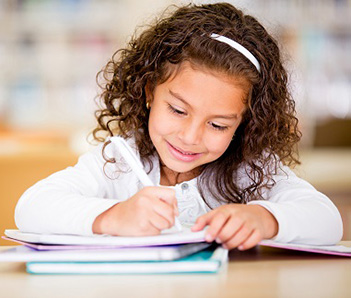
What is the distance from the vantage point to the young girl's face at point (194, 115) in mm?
1054

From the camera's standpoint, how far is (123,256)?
672 millimetres

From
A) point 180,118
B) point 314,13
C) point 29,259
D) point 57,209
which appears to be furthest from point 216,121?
point 314,13

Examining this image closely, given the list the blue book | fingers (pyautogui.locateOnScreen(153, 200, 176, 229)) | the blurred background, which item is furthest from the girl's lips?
the blurred background

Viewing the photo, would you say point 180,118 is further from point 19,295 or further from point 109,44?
point 109,44

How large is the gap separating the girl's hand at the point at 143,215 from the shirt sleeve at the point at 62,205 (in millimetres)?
25

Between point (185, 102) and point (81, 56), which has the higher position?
point (81, 56)

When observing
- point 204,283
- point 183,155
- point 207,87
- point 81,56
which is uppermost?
point 81,56

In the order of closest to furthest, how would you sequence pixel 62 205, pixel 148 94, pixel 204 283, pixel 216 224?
1. pixel 204 283
2. pixel 216 224
3. pixel 62 205
4. pixel 148 94

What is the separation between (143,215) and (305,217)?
0.27 metres

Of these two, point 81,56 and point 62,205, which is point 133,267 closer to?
point 62,205

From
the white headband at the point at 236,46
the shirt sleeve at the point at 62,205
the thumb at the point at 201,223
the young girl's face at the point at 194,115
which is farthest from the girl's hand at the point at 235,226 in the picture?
the white headband at the point at 236,46

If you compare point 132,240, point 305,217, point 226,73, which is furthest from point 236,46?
point 132,240

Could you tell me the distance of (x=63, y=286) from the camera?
616 mm

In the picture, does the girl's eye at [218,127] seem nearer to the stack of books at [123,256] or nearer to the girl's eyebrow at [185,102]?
the girl's eyebrow at [185,102]
